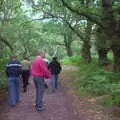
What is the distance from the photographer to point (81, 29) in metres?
34.1

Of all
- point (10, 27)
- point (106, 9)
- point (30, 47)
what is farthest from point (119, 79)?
point (30, 47)

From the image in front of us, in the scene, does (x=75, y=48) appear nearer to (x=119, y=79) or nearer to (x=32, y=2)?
(x=32, y=2)

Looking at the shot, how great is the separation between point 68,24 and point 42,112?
63.9ft

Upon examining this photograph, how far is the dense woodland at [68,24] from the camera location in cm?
1984

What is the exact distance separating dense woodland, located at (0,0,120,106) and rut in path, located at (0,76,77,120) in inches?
212

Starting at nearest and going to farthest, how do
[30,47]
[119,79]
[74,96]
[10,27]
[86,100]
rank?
[86,100] < [74,96] < [119,79] < [10,27] < [30,47]

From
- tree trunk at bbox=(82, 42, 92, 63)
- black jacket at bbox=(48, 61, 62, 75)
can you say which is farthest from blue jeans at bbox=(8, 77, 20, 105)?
tree trunk at bbox=(82, 42, 92, 63)

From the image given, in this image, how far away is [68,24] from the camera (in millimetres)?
31797

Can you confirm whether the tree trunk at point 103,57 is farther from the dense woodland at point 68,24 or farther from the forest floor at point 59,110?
the forest floor at point 59,110

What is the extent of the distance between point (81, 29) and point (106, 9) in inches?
571

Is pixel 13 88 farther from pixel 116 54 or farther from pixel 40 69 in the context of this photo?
pixel 116 54

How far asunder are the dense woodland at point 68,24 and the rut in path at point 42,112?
539 centimetres

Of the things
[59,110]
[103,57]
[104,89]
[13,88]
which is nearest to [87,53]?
[103,57]

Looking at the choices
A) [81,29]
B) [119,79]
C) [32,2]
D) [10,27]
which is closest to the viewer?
[119,79]
